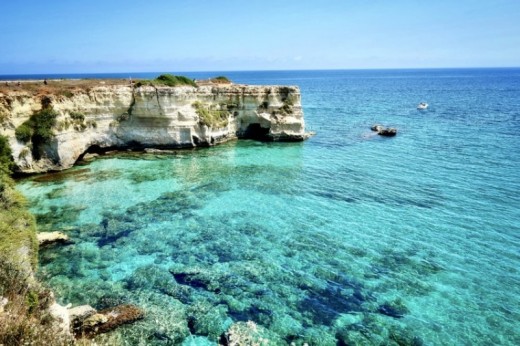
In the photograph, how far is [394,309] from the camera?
14328mm

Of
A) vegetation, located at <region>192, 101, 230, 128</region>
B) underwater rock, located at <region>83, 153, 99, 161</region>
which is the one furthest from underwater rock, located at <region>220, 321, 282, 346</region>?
vegetation, located at <region>192, 101, 230, 128</region>

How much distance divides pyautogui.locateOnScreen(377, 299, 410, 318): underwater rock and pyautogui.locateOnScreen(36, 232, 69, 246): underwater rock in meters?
16.6

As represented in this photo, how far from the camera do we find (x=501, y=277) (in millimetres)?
16344

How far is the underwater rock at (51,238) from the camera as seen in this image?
62.6 ft

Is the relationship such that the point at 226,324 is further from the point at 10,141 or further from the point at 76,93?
the point at 76,93

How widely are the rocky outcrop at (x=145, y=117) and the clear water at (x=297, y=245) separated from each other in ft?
9.26

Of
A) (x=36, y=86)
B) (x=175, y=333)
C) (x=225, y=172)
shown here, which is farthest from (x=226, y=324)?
(x=36, y=86)

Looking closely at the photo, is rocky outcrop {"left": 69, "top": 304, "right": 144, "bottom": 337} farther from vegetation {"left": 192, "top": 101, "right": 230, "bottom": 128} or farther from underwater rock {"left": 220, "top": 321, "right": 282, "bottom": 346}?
vegetation {"left": 192, "top": 101, "right": 230, "bottom": 128}

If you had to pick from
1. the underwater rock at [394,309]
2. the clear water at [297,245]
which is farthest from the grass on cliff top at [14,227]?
the underwater rock at [394,309]

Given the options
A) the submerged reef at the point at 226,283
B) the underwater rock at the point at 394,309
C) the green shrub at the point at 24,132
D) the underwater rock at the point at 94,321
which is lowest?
the underwater rock at the point at 394,309

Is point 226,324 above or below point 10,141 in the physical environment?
below

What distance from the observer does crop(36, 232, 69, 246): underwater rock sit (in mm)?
19078

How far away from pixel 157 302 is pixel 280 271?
5.73 meters

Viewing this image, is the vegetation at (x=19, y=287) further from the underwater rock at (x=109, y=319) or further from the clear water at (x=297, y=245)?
the clear water at (x=297, y=245)
